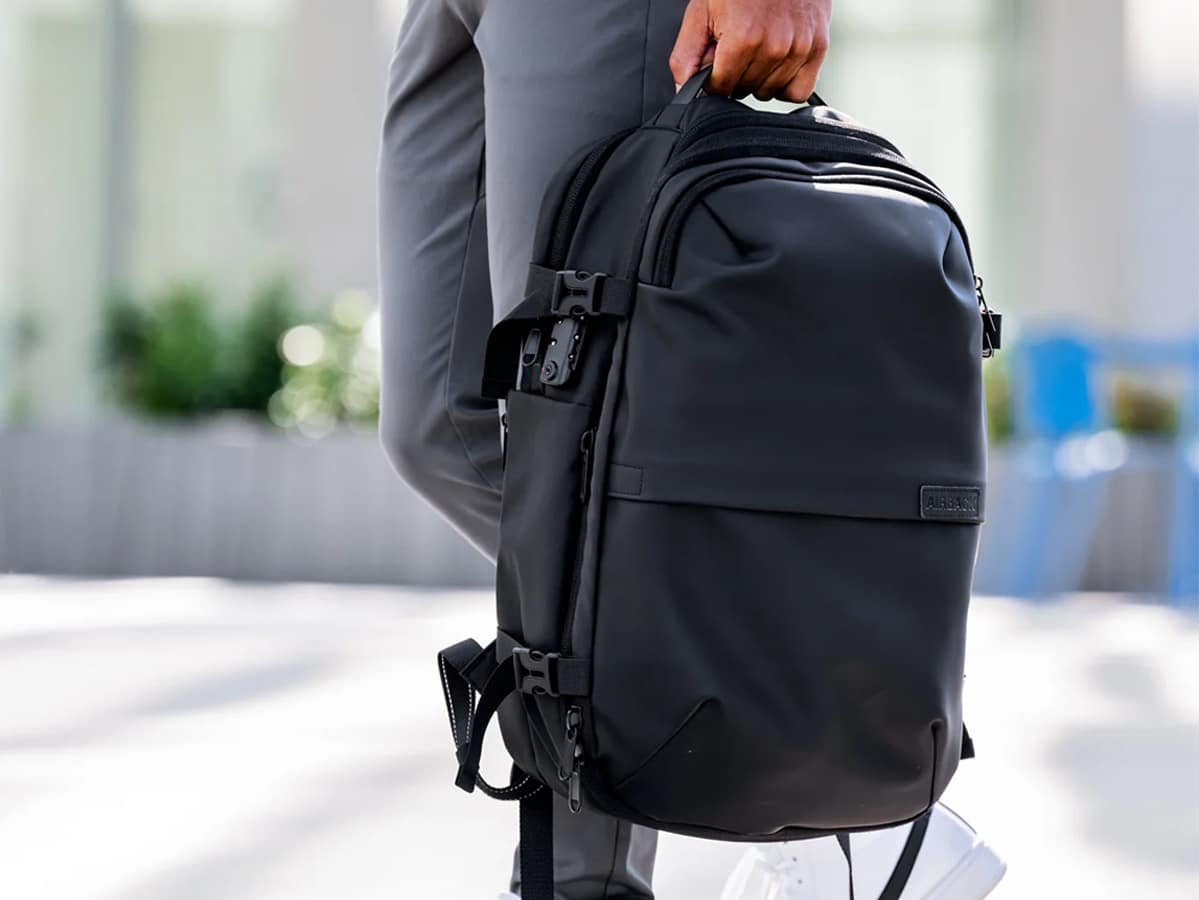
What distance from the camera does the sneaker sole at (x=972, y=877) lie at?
153 centimetres

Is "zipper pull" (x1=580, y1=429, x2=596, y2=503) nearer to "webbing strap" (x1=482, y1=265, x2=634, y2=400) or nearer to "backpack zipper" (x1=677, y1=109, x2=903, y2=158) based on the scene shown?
"webbing strap" (x1=482, y1=265, x2=634, y2=400)

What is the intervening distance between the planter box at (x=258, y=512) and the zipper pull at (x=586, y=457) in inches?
173

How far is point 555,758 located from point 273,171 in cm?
656

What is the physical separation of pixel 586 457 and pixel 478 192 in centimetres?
42

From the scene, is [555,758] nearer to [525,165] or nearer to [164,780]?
[525,165]

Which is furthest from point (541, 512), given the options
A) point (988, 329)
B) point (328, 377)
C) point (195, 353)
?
point (195, 353)

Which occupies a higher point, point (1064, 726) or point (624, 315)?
point (624, 315)

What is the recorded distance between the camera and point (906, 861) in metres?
1.51

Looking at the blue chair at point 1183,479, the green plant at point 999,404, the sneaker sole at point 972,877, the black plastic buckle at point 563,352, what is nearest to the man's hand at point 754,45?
the black plastic buckle at point 563,352

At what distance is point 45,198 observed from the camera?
7348 mm

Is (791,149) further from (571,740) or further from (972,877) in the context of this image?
(972,877)

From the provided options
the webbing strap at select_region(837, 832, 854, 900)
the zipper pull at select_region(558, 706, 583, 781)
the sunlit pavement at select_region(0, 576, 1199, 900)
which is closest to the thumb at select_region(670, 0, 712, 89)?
the zipper pull at select_region(558, 706, 583, 781)

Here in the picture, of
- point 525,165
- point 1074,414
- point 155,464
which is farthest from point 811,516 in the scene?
point 155,464

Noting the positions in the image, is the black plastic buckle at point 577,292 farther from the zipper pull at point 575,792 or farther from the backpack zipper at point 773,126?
the zipper pull at point 575,792
